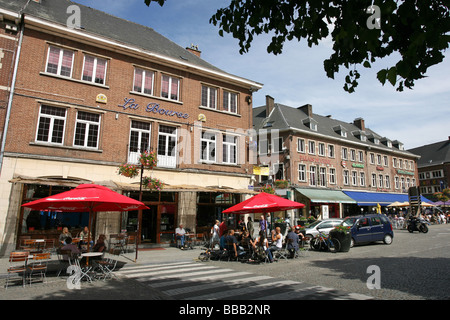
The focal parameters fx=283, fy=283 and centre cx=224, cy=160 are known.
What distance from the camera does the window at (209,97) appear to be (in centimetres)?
1853

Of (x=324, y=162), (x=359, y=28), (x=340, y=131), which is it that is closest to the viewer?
(x=359, y=28)

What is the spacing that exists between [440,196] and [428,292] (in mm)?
43987

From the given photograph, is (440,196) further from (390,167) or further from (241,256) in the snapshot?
(241,256)

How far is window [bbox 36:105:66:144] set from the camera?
1343 centimetres

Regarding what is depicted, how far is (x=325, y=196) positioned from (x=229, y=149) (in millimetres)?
17355

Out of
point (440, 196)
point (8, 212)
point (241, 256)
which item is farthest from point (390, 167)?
point (8, 212)

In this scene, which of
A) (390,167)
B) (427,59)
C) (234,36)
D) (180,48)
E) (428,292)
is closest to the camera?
(427,59)

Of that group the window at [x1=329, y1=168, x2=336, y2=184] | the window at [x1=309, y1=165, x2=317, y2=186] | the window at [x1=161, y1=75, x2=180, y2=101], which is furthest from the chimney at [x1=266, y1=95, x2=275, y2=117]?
the window at [x1=161, y1=75, x2=180, y2=101]

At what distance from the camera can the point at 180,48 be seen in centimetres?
2133

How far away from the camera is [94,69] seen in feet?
49.5

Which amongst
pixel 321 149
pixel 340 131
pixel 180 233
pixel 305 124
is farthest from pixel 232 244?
pixel 340 131

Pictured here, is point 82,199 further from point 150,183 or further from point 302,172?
point 302,172

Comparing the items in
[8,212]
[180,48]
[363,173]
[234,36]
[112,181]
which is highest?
[180,48]

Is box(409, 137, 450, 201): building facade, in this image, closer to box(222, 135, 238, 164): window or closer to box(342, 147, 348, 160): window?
box(342, 147, 348, 160): window
